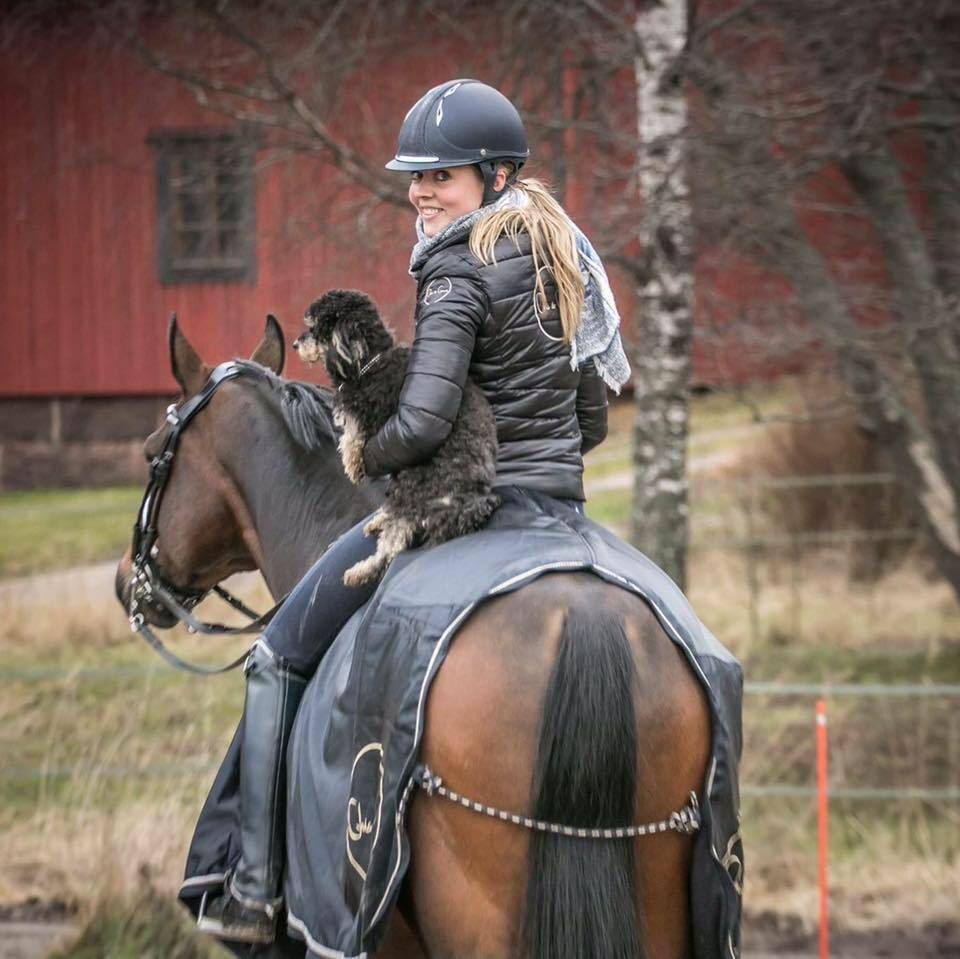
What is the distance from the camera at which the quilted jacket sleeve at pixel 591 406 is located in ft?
11.8

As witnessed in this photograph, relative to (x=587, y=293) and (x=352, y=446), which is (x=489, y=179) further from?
(x=352, y=446)

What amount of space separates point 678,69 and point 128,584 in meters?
3.66

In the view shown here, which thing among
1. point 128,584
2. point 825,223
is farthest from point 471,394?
point 825,223

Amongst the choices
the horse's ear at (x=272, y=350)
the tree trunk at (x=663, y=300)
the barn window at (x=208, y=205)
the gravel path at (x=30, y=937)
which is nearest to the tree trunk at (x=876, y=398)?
the tree trunk at (x=663, y=300)

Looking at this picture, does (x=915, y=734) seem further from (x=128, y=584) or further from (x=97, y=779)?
(x=128, y=584)

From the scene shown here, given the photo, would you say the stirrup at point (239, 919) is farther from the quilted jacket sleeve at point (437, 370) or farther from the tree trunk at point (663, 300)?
the tree trunk at point (663, 300)

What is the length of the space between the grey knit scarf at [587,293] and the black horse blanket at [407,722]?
40 cm

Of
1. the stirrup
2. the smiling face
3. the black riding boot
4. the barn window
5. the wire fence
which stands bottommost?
the wire fence

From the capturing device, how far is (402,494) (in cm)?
324

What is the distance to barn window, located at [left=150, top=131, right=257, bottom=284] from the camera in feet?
26.9

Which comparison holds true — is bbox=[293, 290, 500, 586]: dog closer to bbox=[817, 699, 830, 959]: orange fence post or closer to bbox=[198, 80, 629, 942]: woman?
bbox=[198, 80, 629, 942]: woman

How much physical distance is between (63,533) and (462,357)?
10.8 metres

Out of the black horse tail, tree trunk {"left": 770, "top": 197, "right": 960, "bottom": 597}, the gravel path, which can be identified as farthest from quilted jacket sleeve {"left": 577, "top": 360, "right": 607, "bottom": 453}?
tree trunk {"left": 770, "top": 197, "right": 960, "bottom": 597}

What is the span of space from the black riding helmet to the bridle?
1199 millimetres
